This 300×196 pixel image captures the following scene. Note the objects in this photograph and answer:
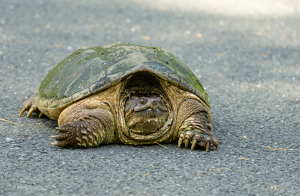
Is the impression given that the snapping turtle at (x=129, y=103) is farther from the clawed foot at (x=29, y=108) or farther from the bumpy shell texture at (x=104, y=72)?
the clawed foot at (x=29, y=108)

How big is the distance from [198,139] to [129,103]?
1.96ft

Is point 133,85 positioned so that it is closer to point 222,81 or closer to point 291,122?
point 291,122

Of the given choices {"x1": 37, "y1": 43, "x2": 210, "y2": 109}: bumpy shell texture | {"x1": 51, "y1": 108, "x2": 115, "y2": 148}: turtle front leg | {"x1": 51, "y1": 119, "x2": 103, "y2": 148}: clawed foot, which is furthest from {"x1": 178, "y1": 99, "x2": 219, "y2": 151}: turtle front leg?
{"x1": 51, "y1": 119, "x2": 103, "y2": 148}: clawed foot

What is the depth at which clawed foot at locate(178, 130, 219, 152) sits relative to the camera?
2.93 m

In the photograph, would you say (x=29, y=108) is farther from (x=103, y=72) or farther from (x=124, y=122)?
(x=124, y=122)

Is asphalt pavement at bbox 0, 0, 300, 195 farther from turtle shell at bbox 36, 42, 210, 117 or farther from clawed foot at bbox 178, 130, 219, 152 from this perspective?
turtle shell at bbox 36, 42, 210, 117

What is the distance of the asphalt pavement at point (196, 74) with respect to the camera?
7.92 feet

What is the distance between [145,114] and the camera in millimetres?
2910

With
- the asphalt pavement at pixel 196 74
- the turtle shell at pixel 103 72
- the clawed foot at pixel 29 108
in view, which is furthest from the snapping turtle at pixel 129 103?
the clawed foot at pixel 29 108

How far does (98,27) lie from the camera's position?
6.94 metres

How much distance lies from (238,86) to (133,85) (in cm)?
211

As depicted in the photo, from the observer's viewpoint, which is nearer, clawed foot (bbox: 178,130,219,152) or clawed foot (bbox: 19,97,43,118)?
clawed foot (bbox: 178,130,219,152)

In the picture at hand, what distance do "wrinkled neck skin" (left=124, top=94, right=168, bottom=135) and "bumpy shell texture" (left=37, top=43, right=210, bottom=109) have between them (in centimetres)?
21

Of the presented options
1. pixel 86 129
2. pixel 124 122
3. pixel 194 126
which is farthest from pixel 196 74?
pixel 86 129
